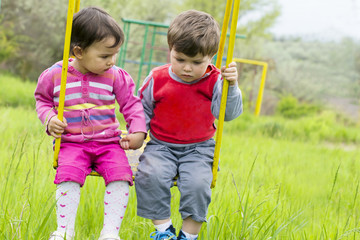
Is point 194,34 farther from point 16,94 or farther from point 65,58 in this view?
point 16,94

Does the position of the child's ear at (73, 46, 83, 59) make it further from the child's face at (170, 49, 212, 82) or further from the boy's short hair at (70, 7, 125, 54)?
the child's face at (170, 49, 212, 82)

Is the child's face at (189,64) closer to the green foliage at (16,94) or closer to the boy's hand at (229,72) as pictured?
the boy's hand at (229,72)

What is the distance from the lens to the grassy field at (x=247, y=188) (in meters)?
2.38

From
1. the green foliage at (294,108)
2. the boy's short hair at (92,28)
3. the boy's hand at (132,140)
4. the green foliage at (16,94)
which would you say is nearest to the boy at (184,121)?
the boy's hand at (132,140)

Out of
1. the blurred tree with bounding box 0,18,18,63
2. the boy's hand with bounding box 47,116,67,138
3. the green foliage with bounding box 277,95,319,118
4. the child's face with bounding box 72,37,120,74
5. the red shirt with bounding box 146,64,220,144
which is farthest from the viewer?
the green foliage with bounding box 277,95,319,118

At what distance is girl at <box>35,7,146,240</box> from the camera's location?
225 centimetres

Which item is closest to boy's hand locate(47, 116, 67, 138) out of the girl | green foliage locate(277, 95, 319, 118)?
the girl

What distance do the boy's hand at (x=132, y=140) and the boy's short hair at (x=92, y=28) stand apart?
0.46 m

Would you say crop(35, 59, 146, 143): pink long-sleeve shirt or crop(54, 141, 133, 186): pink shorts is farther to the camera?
crop(35, 59, 146, 143): pink long-sleeve shirt

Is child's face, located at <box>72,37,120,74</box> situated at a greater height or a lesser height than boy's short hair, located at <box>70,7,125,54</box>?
lesser

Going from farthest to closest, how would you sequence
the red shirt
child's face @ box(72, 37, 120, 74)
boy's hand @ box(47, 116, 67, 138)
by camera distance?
1. the red shirt
2. child's face @ box(72, 37, 120, 74)
3. boy's hand @ box(47, 116, 67, 138)

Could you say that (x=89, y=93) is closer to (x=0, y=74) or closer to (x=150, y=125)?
(x=150, y=125)

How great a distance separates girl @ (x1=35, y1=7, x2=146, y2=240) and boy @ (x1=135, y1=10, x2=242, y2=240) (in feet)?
0.47

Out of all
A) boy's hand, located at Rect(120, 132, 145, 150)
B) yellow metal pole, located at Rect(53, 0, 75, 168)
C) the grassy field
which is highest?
yellow metal pole, located at Rect(53, 0, 75, 168)
